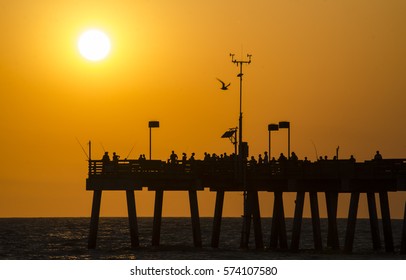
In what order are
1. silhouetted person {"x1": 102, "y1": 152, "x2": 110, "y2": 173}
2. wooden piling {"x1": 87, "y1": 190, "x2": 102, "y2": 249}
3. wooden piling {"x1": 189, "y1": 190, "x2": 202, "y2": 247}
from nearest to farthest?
silhouetted person {"x1": 102, "y1": 152, "x2": 110, "y2": 173} → wooden piling {"x1": 189, "y1": 190, "x2": 202, "y2": 247} → wooden piling {"x1": 87, "y1": 190, "x2": 102, "y2": 249}

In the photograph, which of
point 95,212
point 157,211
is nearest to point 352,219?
point 157,211

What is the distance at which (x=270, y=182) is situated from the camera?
77875mm

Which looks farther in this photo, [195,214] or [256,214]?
[256,214]

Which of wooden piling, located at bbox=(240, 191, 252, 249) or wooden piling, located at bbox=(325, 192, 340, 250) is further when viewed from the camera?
wooden piling, located at bbox=(325, 192, 340, 250)

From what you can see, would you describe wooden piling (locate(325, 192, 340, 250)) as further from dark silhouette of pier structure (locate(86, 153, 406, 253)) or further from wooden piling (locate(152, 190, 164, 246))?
wooden piling (locate(152, 190, 164, 246))

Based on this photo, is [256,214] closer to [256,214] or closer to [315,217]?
[256,214]

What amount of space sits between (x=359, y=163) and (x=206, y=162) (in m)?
9.70

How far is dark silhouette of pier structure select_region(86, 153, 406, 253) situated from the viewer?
2844 inches

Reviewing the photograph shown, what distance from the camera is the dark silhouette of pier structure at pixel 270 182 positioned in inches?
2844

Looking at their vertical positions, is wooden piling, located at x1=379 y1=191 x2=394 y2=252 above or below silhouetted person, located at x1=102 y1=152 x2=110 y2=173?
below

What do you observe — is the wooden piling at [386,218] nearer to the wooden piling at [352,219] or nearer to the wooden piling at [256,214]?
the wooden piling at [352,219]

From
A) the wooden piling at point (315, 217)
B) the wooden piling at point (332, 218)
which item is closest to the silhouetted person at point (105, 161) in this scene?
the wooden piling at point (315, 217)

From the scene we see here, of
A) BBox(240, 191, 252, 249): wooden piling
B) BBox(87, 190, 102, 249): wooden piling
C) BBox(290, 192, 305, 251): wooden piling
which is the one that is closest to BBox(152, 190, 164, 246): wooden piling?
BBox(87, 190, 102, 249): wooden piling
